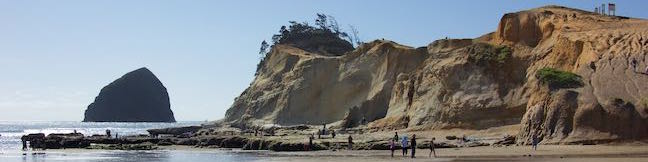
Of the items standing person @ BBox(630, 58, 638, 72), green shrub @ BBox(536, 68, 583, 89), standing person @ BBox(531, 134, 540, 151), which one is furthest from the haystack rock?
standing person @ BBox(531, 134, 540, 151)

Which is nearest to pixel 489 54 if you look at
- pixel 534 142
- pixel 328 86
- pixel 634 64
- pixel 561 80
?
pixel 634 64

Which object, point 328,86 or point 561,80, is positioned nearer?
point 561,80

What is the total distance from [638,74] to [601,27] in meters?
11.2

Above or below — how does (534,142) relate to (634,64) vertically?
below

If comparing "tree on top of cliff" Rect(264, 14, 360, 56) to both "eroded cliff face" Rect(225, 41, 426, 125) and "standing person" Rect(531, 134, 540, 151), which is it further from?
"standing person" Rect(531, 134, 540, 151)

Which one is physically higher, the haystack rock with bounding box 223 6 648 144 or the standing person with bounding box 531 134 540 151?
the haystack rock with bounding box 223 6 648 144

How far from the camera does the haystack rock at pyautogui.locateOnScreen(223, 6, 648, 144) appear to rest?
42.3 metres

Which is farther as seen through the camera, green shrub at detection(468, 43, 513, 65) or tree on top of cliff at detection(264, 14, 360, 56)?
tree on top of cliff at detection(264, 14, 360, 56)

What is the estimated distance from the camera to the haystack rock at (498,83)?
4231cm

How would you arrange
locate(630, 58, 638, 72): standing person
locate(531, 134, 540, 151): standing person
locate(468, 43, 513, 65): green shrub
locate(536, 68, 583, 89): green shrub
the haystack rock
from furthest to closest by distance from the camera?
locate(468, 43, 513, 65): green shrub
locate(630, 58, 638, 72): standing person
locate(536, 68, 583, 89): green shrub
the haystack rock
locate(531, 134, 540, 151): standing person

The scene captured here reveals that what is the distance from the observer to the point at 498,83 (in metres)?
58.7

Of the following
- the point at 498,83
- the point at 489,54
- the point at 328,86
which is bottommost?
the point at 498,83

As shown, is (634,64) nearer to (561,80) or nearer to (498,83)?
(561,80)

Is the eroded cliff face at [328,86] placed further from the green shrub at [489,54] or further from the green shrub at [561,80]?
the green shrub at [561,80]
